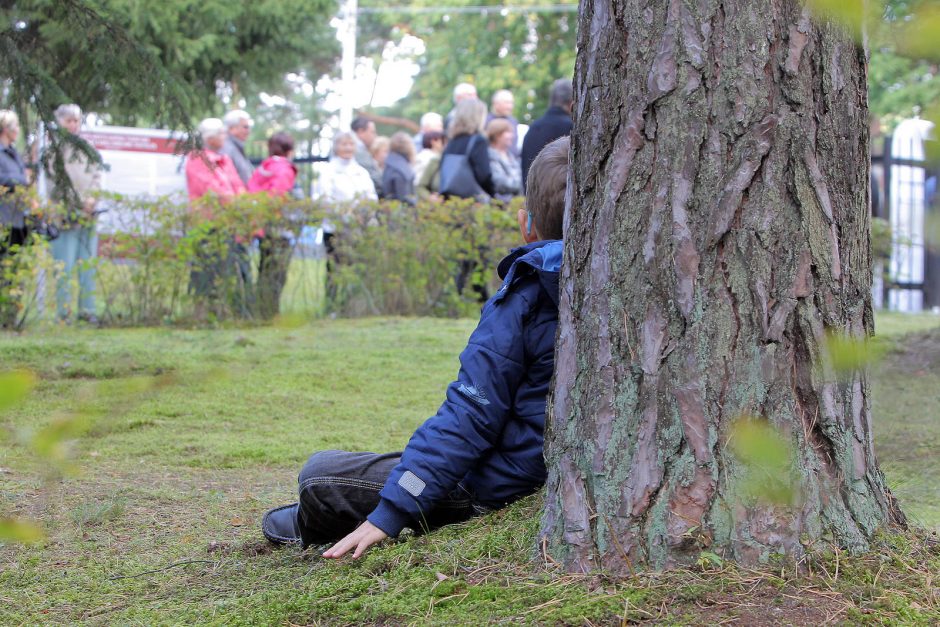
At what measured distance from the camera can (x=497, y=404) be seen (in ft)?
8.22

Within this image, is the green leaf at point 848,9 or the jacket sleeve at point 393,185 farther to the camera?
the jacket sleeve at point 393,185

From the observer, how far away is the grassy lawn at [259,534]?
6.45 feet

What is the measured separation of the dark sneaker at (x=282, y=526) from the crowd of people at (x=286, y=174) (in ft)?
16.0

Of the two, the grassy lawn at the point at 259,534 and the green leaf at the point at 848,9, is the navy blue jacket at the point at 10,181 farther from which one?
the green leaf at the point at 848,9

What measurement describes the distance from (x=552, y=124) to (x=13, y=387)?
692 cm

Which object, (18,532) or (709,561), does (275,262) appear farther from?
(18,532)

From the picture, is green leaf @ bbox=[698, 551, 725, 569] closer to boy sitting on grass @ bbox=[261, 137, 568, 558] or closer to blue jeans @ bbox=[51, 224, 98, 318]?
boy sitting on grass @ bbox=[261, 137, 568, 558]

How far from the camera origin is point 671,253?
2.08m

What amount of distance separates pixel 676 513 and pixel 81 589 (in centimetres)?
157

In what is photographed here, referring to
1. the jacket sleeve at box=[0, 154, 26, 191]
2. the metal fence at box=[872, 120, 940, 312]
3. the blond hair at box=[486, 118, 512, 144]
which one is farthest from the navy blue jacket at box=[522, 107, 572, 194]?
the metal fence at box=[872, 120, 940, 312]

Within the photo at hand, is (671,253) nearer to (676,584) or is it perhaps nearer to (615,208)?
(615,208)

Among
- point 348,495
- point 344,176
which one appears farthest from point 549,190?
point 344,176

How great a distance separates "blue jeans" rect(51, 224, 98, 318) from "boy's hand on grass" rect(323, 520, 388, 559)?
615 cm

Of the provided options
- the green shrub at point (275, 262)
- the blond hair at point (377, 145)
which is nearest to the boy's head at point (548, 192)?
the green shrub at point (275, 262)
